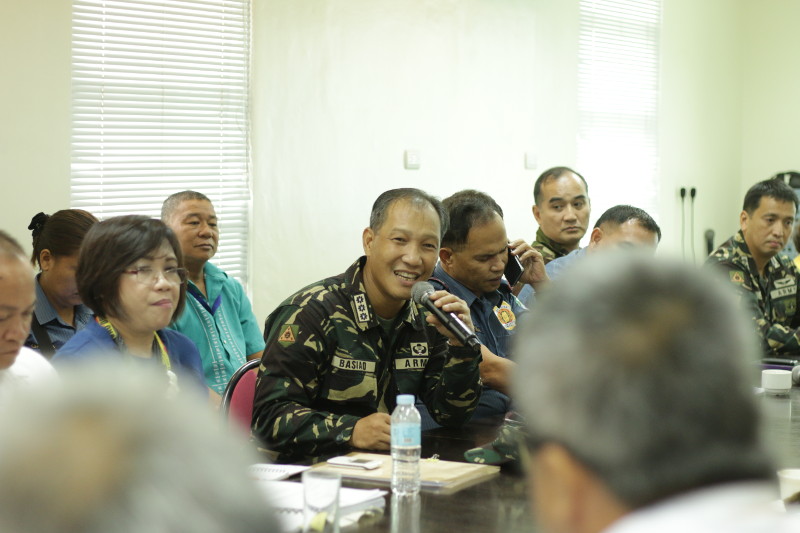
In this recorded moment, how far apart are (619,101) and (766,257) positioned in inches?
109

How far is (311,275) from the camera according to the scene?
17.7ft

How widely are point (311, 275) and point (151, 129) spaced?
1.25m

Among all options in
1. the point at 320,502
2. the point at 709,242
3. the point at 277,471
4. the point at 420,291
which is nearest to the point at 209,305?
the point at 420,291

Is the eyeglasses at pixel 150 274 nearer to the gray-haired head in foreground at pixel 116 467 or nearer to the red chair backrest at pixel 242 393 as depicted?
the red chair backrest at pixel 242 393

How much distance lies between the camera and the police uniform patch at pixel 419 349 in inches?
113

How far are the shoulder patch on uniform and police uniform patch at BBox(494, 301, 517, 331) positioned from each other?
1.10 meters

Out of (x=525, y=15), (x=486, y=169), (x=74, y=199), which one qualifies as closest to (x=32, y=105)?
(x=74, y=199)

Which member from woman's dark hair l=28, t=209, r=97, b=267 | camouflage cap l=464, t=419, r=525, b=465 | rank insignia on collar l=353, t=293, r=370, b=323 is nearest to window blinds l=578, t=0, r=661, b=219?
woman's dark hair l=28, t=209, r=97, b=267

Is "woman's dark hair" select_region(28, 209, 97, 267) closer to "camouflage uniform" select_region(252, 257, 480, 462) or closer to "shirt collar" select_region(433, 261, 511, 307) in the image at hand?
"camouflage uniform" select_region(252, 257, 480, 462)

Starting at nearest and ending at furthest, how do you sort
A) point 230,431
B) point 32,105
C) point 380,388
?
point 230,431
point 380,388
point 32,105

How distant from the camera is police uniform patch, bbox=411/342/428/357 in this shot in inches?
113

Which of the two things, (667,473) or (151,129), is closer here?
(667,473)

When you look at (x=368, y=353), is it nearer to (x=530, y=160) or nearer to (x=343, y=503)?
(x=343, y=503)

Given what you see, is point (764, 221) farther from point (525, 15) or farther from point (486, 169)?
point (525, 15)
